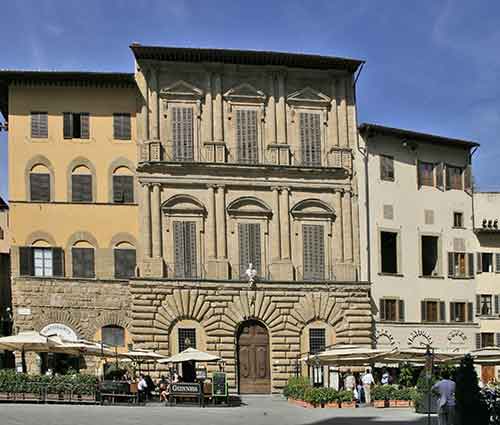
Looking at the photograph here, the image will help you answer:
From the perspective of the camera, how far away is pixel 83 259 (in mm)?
44844

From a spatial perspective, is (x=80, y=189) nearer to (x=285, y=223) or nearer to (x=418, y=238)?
(x=285, y=223)

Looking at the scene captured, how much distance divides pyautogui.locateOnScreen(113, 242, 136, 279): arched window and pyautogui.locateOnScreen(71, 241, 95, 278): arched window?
106cm

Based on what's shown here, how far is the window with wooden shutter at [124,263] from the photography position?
45.1 metres

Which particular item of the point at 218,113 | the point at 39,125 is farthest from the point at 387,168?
the point at 39,125

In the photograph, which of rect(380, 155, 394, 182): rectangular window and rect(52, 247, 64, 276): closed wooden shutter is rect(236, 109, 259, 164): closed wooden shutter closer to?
rect(380, 155, 394, 182): rectangular window

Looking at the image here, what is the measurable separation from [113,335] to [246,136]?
11.1 meters

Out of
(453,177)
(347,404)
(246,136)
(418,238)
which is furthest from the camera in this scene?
(453,177)

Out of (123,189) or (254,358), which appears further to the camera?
(254,358)

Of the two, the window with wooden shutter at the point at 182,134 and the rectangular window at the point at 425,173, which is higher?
the window with wooden shutter at the point at 182,134

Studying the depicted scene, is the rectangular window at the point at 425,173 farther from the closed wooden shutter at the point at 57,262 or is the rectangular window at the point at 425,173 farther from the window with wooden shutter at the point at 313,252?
the closed wooden shutter at the point at 57,262

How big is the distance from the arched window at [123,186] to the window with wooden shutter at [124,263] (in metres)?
2.29

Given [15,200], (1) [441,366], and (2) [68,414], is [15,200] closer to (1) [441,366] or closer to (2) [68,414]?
(2) [68,414]

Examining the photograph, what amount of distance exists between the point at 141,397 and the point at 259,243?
1142 cm

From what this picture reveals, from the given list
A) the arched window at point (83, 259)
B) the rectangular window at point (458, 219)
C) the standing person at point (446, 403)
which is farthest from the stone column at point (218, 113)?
the standing person at point (446, 403)
